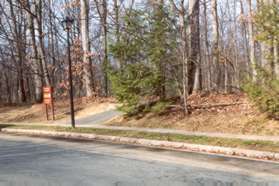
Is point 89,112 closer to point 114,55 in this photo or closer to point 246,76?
point 114,55

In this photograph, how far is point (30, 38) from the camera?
33.6 meters

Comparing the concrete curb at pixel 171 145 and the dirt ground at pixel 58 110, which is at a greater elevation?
the dirt ground at pixel 58 110

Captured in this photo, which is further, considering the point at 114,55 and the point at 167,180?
the point at 114,55

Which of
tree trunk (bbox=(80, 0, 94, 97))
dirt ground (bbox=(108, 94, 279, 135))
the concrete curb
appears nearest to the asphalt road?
the concrete curb

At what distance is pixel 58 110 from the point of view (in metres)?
27.9

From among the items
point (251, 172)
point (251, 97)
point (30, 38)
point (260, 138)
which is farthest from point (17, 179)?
point (30, 38)

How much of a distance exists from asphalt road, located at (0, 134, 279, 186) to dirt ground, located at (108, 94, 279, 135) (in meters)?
3.83

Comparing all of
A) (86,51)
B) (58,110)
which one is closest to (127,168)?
(58,110)

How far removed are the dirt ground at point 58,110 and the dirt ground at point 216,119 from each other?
4395mm

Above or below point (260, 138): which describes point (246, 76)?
above

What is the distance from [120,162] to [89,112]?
566 inches

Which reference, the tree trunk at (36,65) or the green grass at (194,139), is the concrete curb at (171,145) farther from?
the tree trunk at (36,65)

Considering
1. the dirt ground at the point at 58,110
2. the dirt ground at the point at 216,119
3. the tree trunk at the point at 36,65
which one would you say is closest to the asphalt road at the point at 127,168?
the dirt ground at the point at 216,119

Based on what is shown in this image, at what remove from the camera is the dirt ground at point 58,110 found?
25062 mm
